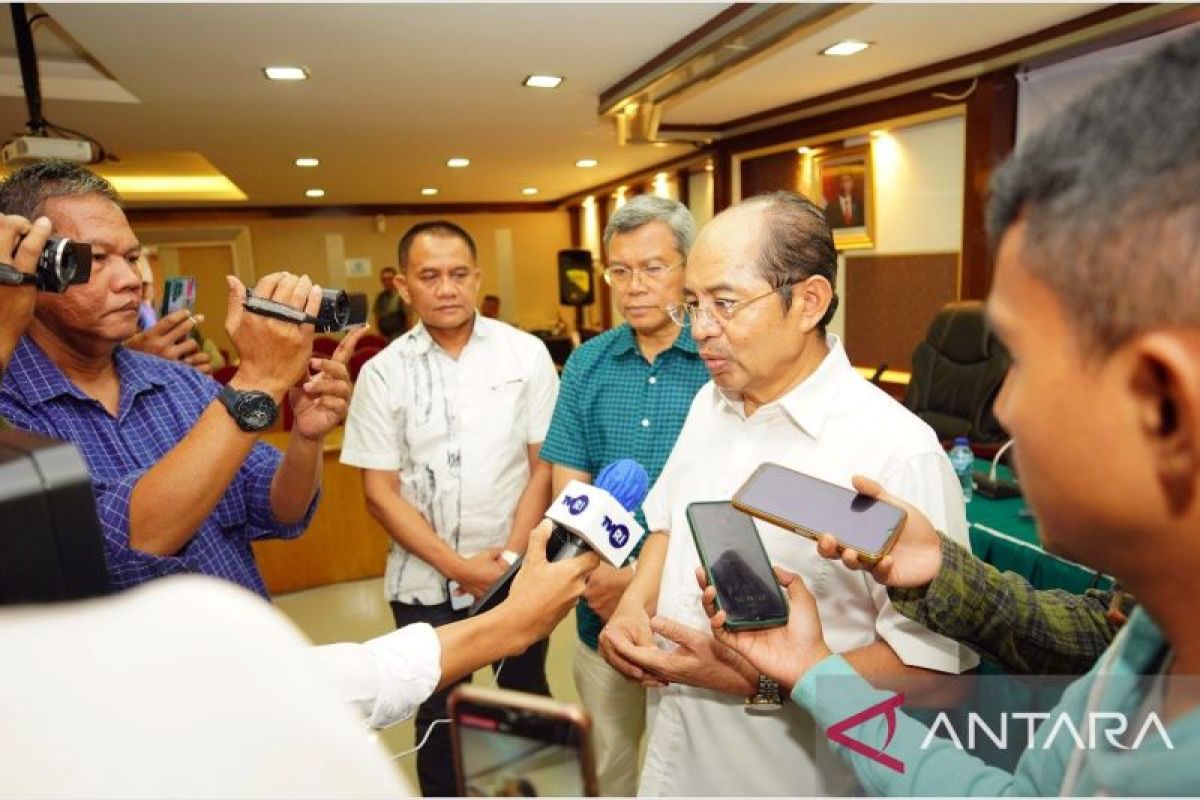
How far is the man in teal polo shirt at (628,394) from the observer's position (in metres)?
1.86

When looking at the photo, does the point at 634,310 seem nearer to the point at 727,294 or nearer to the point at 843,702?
the point at 727,294

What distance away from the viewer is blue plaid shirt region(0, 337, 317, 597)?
3.63 ft

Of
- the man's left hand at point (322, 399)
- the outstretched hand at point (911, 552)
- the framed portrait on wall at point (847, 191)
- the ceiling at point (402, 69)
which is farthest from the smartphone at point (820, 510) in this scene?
the framed portrait on wall at point (847, 191)

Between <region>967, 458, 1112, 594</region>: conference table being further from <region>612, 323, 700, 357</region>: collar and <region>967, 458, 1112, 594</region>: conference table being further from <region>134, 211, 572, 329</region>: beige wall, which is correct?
<region>134, 211, 572, 329</region>: beige wall

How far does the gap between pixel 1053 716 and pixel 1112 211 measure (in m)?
0.52

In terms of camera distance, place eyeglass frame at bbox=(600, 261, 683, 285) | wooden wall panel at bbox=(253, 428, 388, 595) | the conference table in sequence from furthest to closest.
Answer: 1. wooden wall panel at bbox=(253, 428, 388, 595)
2. eyeglass frame at bbox=(600, 261, 683, 285)
3. the conference table

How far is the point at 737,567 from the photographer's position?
1.06 metres

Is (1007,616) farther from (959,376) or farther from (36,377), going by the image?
(959,376)

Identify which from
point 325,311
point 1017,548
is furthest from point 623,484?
point 1017,548

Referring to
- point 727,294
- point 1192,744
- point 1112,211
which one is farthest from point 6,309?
point 1192,744

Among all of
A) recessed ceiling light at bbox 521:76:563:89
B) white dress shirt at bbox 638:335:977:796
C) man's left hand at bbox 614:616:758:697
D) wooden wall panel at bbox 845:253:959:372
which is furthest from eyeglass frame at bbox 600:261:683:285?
wooden wall panel at bbox 845:253:959:372

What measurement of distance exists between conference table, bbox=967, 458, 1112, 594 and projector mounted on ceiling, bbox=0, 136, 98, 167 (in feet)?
13.2

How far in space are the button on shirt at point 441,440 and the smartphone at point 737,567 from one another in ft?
3.62

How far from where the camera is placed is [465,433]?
2.12 metres
